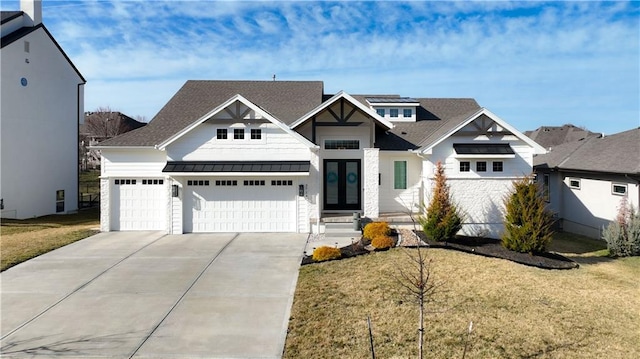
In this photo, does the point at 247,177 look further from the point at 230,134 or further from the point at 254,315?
the point at 254,315

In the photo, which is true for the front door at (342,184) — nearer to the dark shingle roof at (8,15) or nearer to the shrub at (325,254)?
the shrub at (325,254)

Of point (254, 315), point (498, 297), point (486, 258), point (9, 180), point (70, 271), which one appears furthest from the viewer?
point (9, 180)

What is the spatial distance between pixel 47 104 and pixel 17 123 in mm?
2622

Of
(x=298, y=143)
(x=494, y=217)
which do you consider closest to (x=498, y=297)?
(x=494, y=217)

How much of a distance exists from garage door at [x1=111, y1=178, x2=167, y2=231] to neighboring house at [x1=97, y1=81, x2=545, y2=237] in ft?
0.15

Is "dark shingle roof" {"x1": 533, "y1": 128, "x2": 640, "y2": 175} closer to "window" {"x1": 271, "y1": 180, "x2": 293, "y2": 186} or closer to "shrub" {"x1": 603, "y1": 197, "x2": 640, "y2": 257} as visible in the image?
"shrub" {"x1": 603, "y1": 197, "x2": 640, "y2": 257}

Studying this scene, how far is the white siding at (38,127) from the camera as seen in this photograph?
20.1 metres

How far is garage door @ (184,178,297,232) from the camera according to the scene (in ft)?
54.2

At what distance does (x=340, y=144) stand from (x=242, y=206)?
5.39 metres

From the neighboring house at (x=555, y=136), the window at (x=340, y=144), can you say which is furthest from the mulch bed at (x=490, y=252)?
the neighboring house at (x=555, y=136)

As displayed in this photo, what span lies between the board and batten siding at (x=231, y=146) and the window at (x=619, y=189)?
46.9 ft

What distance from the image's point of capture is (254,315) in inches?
323

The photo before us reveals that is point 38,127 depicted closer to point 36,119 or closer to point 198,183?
point 36,119

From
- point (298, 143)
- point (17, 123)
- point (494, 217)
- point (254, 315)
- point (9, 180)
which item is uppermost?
point (17, 123)
